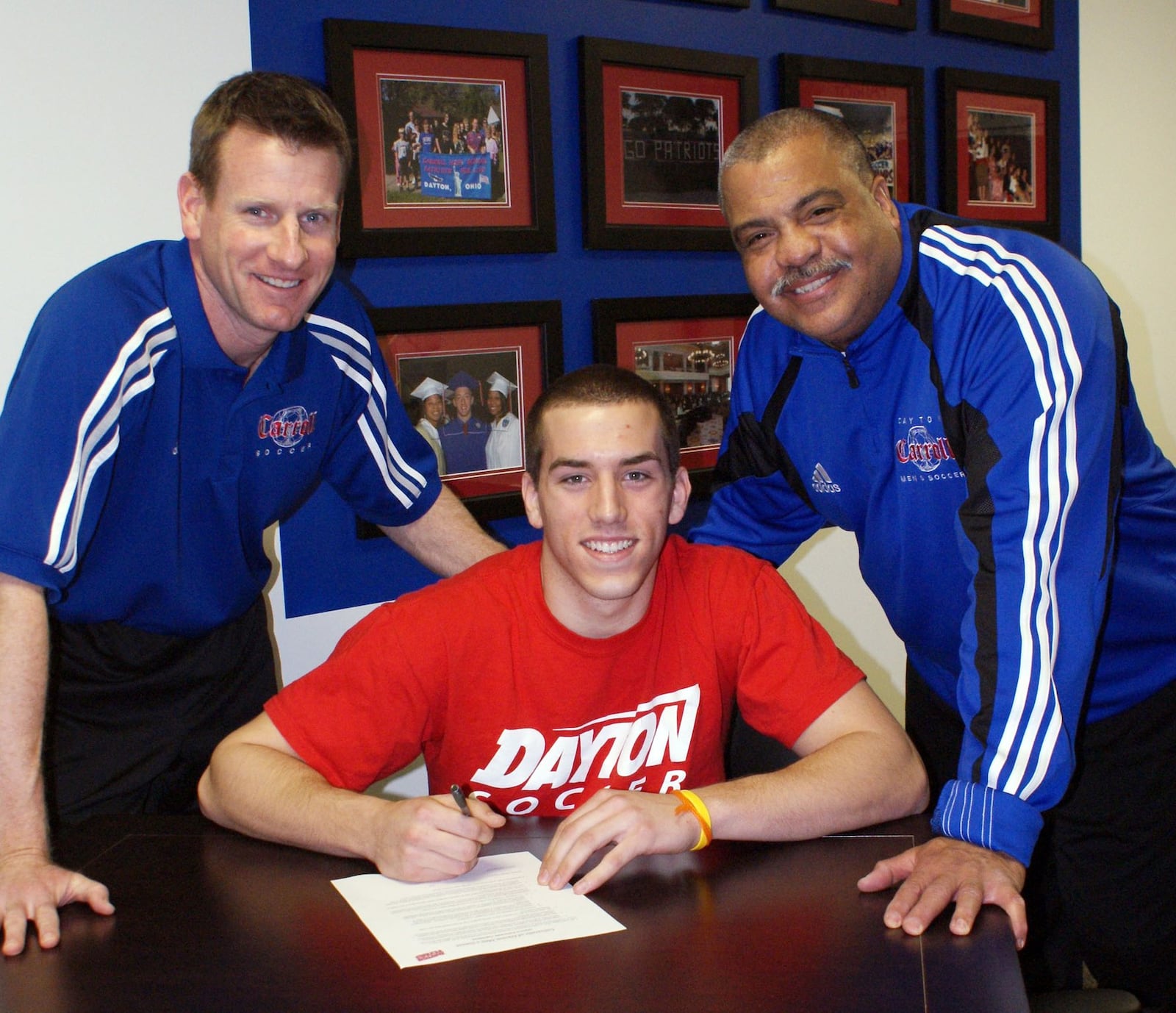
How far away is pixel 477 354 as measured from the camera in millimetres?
2389

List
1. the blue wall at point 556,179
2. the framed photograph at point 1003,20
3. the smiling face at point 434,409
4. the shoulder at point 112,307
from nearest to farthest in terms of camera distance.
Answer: the shoulder at point 112,307, the blue wall at point 556,179, the smiling face at point 434,409, the framed photograph at point 1003,20

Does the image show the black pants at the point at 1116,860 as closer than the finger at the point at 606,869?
No

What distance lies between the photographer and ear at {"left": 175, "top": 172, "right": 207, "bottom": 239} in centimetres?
160

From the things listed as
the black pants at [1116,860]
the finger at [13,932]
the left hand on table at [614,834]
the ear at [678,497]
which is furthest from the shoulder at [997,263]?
the finger at [13,932]

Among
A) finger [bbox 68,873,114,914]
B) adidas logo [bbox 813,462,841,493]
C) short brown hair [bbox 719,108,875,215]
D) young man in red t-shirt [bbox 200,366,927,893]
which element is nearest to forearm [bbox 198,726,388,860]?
young man in red t-shirt [bbox 200,366,927,893]

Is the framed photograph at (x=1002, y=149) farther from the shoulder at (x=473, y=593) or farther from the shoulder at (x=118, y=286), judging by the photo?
the shoulder at (x=118, y=286)

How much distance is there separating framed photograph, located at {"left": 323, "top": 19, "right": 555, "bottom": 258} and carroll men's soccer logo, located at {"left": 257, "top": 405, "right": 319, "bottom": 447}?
0.51m

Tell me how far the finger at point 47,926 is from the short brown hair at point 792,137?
129cm

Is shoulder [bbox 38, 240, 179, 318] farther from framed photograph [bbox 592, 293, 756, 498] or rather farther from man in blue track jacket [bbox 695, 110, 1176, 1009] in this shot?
framed photograph [bbox 592, 293, 756, 498]

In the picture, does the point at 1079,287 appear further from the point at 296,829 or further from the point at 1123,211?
the point at 1123,211

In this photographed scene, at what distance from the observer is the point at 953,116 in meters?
3.08

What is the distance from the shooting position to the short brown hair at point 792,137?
65.4 inches

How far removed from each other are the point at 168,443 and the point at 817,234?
981 millimetres

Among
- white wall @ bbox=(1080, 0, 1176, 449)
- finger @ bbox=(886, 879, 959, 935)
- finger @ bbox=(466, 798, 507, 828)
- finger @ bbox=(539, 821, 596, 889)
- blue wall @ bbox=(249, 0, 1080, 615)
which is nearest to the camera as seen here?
finger @ bbox=(886, 879, 959, 935)
